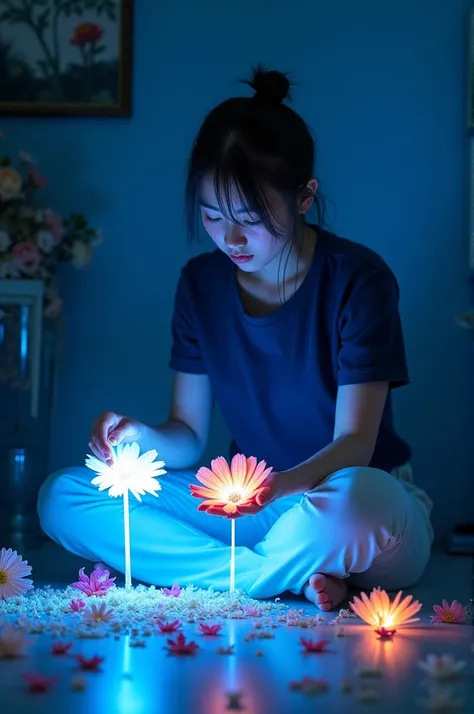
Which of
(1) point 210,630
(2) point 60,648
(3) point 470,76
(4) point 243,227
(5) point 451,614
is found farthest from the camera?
(3) point 470,76

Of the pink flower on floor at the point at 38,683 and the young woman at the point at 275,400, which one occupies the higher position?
the young woman at the point at 275,400

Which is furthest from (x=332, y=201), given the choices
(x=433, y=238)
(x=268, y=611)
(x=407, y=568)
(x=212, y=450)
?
(x=268, y=611)

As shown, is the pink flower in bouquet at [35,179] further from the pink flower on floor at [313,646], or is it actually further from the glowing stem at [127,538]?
the pink flower on floor at [313,646]

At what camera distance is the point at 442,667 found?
4.01 feet

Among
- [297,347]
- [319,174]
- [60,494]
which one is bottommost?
[60,494]

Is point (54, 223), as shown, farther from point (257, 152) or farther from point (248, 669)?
point (248, 669)

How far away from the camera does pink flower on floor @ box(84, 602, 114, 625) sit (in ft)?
4.91

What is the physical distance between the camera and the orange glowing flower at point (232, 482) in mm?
1543

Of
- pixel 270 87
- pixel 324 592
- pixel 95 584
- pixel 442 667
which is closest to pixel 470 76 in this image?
pixel 270 87

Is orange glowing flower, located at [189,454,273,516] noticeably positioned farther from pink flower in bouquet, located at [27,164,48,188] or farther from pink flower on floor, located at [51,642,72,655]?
pink flower in bouquet, located at [27,164,48,188]

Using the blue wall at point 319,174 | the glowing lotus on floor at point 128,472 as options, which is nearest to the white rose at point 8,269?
the blue wall at point 319,174

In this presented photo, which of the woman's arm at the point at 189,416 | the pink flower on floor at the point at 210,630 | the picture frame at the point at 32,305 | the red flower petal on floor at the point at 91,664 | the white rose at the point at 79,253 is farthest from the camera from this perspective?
the white rose at the point at 79,253

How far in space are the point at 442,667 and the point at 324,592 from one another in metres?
0.41

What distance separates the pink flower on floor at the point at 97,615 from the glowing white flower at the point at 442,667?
0.48 m
